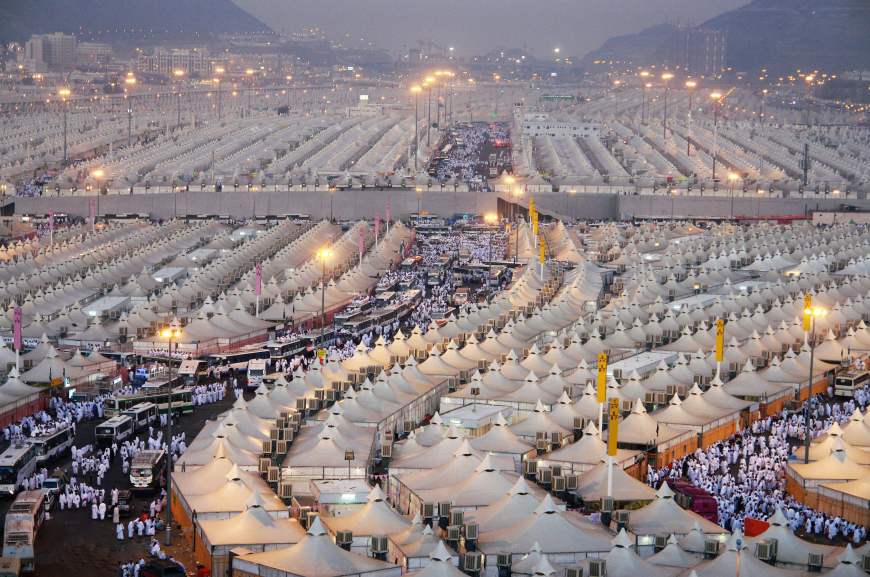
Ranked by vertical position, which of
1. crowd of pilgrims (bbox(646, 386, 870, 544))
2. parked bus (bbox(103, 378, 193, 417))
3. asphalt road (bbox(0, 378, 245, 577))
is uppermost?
parked bus (bbox(103, 378, 193, 417))

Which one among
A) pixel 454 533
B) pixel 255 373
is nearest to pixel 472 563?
pixel 454 533

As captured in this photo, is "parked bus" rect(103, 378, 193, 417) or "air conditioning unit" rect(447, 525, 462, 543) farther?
"parked bus" rect(103, 378, 193, 417)

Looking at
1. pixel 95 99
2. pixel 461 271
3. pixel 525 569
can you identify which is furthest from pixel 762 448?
pixel 95 99

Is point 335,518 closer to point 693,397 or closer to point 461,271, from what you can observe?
point 693,397

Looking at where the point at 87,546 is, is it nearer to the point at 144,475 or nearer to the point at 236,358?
the point at 144,475

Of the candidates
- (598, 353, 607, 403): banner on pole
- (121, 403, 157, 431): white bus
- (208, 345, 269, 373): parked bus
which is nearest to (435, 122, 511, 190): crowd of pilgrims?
(208, 345, 269, 373): parked bus

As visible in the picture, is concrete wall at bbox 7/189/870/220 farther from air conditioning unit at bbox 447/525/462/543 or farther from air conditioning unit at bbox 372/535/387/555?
air conditioning unit at bbox 372/535/387/555
